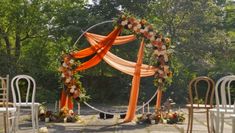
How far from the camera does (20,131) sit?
6.48 meters

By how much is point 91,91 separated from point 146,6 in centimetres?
356

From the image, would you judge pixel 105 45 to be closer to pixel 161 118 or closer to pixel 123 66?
pixel 123 66

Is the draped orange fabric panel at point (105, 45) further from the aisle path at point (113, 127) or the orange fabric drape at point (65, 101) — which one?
the aisle path at point (113, 127)

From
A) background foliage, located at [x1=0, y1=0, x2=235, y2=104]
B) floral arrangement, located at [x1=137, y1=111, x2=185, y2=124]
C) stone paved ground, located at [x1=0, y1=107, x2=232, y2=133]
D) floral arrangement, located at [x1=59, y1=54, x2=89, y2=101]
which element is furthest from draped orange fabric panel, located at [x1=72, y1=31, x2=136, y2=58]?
background foliage, located at [x1=0, y1=0, x2=235, y2=104]

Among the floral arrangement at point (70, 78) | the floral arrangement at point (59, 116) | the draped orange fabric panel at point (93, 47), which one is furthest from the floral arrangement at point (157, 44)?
the floral arrangement at point (59, 116)

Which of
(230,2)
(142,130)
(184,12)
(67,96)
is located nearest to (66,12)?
(184,12)

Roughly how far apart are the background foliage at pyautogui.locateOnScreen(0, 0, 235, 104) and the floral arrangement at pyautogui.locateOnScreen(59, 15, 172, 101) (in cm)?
531

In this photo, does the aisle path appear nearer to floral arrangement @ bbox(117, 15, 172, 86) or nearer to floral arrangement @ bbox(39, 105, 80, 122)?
floral arrangement @ bbox(39, 105, 80, 122)

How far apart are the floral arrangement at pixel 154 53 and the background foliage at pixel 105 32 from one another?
209 inches

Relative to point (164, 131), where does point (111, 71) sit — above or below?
above

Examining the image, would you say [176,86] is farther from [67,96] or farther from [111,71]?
[67,96]

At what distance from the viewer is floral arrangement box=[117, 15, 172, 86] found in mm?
8344

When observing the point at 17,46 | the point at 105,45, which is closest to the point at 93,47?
the point at 105,45

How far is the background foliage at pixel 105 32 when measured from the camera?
575 inches
